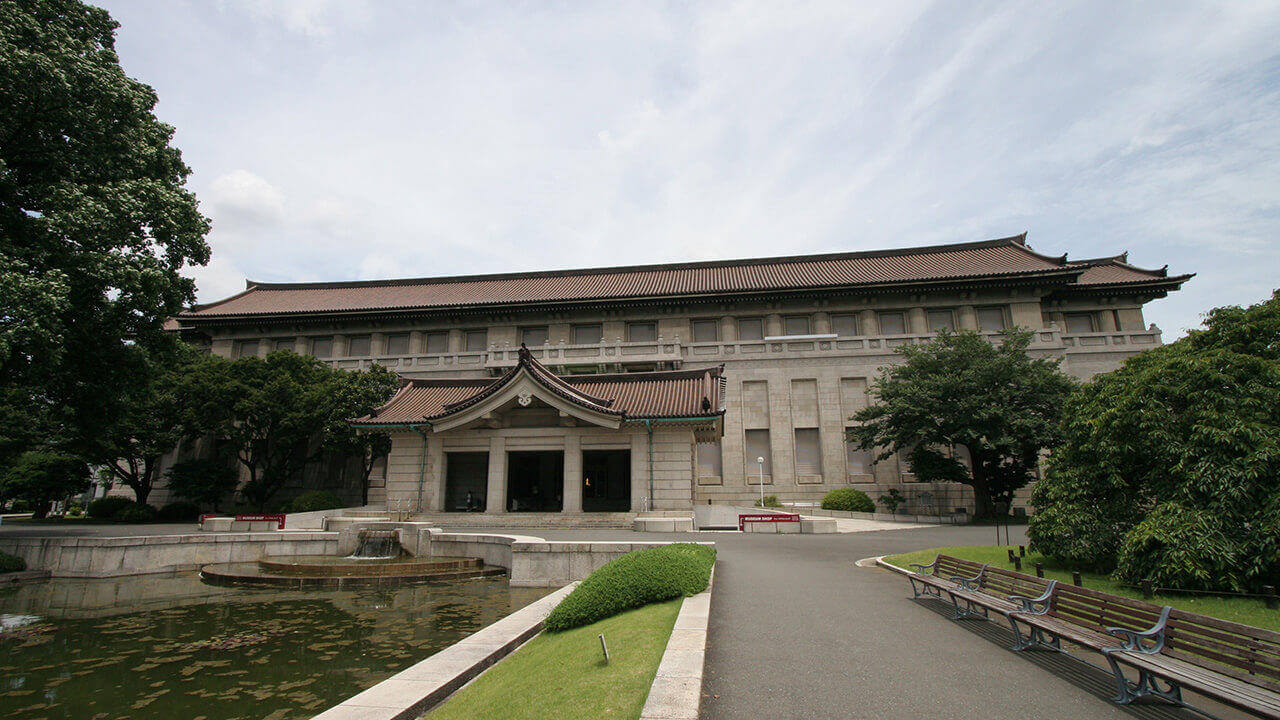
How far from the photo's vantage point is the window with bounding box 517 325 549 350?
42.4m

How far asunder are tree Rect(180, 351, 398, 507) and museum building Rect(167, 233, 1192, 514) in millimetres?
5256

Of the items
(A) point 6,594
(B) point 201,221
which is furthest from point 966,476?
(A) point 6,594

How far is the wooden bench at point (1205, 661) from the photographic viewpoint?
4.72m

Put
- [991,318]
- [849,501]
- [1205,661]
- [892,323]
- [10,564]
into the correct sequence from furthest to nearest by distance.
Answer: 1. [892,323]
2. [991,318]
3. [849,501]
4. [10,564]
5. [1205,661]

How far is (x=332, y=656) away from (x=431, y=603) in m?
3.86

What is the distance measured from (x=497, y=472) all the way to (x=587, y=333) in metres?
Result: 17.6

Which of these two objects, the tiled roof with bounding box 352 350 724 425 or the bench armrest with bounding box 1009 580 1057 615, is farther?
the tiled roof with bounding box 352 350 724 425

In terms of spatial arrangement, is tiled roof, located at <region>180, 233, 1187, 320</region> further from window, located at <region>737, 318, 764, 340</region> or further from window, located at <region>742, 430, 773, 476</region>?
window, located at <region>742, 430, 773, 476</region>

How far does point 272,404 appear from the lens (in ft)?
102

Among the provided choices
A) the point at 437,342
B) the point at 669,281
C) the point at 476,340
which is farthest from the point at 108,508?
the point at 669,281

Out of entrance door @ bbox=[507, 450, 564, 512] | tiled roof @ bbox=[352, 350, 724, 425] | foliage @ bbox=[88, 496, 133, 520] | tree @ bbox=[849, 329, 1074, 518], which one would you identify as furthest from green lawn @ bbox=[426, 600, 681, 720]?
foliage @ bbox=[88, 496, 133, 520]

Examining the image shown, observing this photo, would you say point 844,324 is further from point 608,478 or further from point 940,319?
point 608,478

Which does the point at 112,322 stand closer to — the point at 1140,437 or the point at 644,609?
the point at 644,609

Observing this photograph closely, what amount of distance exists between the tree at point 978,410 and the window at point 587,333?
64.1 ft
